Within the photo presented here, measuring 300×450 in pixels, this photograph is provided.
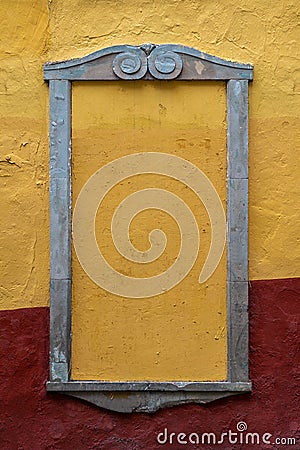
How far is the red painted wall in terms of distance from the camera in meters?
7.15

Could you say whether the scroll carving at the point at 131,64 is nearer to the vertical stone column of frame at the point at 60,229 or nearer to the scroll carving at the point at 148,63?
the scroll carving at the point at 148,63

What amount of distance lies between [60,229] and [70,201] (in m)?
0.21

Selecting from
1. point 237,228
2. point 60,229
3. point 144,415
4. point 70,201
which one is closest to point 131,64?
point 70,201

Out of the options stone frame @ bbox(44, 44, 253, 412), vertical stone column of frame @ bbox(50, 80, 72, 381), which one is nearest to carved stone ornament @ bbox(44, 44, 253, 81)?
stone frame @ bbox(44, 44, 253, 412)

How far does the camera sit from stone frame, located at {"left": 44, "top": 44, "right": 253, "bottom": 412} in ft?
23.4

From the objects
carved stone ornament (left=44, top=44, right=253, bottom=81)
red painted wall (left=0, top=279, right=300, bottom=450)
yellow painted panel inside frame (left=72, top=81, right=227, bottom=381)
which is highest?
carved stone ornament (left=44, top=44, right=253, bottom=81)

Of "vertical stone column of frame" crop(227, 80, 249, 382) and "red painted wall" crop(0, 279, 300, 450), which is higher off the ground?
"vertical stone column of frame" crop(227, 80, 249, 382)

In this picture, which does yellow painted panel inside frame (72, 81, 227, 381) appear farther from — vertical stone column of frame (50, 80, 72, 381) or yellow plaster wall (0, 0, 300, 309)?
yellow plaster wall (0, 0, 300, 309)

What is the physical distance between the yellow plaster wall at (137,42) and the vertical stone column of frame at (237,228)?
2.8 inches

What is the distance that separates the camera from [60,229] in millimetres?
7176

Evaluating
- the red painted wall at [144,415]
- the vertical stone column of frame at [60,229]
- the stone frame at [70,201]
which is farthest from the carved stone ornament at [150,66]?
the red painted wall at [144,415]

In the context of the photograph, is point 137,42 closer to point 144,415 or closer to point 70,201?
point 70,201

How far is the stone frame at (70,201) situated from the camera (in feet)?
23.4

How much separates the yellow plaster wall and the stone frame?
7cm
